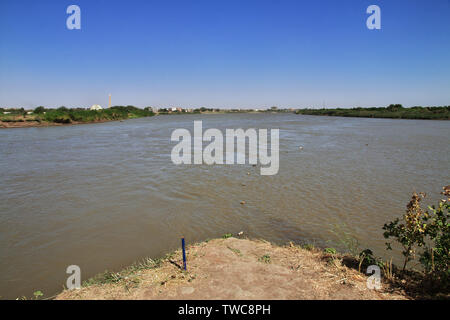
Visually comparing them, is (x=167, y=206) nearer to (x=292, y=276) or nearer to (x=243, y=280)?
(x=243, y=280)

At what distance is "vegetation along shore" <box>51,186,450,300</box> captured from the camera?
10.2ft

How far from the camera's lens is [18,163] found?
13.0m

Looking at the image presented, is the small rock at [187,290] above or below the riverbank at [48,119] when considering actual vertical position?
below

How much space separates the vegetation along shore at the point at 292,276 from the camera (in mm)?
3098

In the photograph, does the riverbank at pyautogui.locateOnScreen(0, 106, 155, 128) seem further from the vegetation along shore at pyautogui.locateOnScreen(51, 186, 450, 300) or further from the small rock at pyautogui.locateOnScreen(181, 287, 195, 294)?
the small rock at pyautogui.locateOnScreen(181, 287, 195, 294)

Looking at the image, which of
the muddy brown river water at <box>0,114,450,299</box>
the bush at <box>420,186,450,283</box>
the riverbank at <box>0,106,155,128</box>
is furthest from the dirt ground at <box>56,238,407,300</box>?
the riverbank at <box>0,106,155,128</box>

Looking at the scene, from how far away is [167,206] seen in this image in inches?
287

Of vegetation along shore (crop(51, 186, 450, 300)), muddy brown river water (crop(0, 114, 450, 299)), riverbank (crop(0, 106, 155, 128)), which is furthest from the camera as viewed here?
riverbank (crop(0, 106, 155, 128))

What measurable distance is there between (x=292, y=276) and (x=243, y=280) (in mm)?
747

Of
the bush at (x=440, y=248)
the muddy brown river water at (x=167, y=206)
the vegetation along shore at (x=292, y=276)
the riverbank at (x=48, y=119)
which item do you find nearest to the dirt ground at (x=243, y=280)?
the vegetation along shore at (x=292, y=276)

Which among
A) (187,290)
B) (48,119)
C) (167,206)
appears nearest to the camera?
(187,290)

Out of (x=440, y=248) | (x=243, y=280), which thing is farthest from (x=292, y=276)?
(x=440, y=248)

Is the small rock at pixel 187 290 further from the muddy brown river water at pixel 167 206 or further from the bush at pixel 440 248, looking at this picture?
the bush at pixel 440 248

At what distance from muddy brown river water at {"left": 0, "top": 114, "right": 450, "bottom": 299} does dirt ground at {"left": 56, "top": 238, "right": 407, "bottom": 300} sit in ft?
3.69
